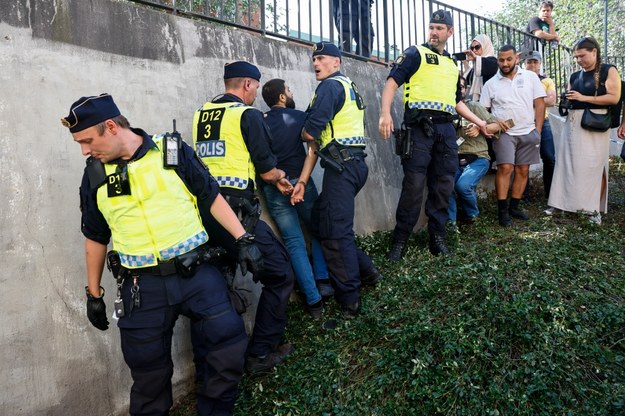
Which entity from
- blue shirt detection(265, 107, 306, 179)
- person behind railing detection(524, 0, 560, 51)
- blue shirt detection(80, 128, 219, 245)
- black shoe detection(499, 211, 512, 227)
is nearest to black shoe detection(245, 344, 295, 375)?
blue shirt detection(80, 128, 219, 245)

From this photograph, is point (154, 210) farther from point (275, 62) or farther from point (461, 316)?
point (275, 62)


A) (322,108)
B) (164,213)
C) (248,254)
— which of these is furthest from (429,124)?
(164,213)

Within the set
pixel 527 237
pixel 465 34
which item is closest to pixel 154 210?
pixel 527 237

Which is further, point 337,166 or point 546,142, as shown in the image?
point 546,142

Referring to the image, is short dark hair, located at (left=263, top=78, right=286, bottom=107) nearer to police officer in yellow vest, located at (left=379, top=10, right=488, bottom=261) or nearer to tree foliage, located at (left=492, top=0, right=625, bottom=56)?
police officer in yellow vest, located at (left=379, top=10, right=488, bottom=261)

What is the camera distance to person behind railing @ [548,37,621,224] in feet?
20.1

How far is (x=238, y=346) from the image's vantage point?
10.0ft

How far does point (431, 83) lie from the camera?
5.11 metres

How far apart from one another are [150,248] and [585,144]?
5524mm

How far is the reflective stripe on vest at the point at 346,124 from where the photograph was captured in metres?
4.42

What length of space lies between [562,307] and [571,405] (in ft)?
2.77

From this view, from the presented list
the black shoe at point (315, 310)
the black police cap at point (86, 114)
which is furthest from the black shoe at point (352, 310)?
the black police cap at point (86, 114)

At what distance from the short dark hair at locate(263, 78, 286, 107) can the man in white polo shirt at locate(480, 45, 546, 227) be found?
299cm

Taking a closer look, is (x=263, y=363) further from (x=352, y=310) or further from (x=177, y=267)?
(x=177, y=267)
